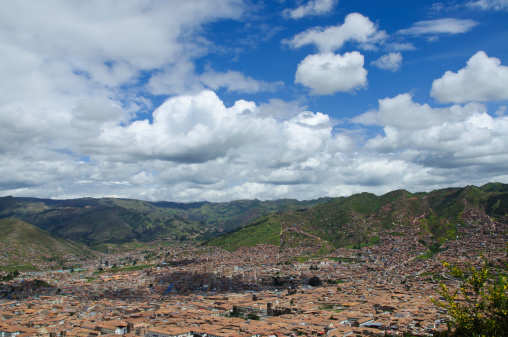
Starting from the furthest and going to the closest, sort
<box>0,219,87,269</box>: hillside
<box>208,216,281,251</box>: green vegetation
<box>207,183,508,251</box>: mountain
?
<box>208,216,281,251</box>: green vegetation → <box>207,183,508,251</box>: mountain → <box>0,219,87,269</box>: hillside

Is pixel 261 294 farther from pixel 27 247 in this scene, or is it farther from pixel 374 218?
pixel 27 247

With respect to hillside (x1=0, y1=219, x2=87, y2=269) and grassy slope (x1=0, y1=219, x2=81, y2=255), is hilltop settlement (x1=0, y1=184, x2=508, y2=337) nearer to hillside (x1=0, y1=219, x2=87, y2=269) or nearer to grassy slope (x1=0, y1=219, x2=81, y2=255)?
hillside (x1=0, y1=219, x2=87, y2=269)

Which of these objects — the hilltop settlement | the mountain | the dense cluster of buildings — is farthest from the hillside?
the mountain

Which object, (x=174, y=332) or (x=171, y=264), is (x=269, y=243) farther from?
(x=174, y=332)

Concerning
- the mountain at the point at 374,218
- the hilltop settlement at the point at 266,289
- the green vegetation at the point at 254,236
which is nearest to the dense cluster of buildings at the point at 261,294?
the hilltop settlement at the point at 266,289

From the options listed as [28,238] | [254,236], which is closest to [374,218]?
[254,236]

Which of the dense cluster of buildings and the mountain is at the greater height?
the mountain
